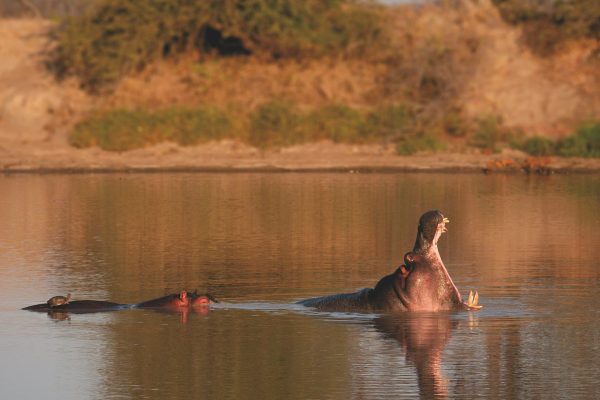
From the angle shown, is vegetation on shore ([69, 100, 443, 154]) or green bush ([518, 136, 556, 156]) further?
vegetation on shore ([69, 100, 443, 154])

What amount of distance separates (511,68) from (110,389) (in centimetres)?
3358

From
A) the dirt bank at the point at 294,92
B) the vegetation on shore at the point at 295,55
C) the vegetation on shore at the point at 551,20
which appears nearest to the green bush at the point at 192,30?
the vegetation on shore at the point at 295,55

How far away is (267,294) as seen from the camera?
1650 centimetres

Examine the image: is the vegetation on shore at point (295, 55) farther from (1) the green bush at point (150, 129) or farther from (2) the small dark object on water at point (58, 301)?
(2) the small dark object on water at point (58, 301)

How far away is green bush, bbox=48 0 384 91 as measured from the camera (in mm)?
44031

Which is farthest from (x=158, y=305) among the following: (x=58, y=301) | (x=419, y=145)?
(x=419, y=145)

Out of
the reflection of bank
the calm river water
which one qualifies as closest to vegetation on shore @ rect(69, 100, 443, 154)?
the calm river water

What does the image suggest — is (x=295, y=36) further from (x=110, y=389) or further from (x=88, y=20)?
(x=110, y=389)

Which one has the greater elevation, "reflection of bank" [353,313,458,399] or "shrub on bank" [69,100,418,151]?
"shrub on bank" [69,100,418,151]

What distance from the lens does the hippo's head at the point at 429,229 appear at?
14750 millimetres

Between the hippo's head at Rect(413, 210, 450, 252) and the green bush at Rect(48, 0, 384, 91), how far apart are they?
95.9 feet

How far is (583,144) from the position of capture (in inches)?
1532

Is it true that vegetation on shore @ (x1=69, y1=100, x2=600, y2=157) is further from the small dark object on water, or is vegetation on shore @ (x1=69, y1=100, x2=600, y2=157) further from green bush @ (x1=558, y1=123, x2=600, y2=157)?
the small dark object on water

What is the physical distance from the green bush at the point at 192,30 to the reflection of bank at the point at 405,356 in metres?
29.8
